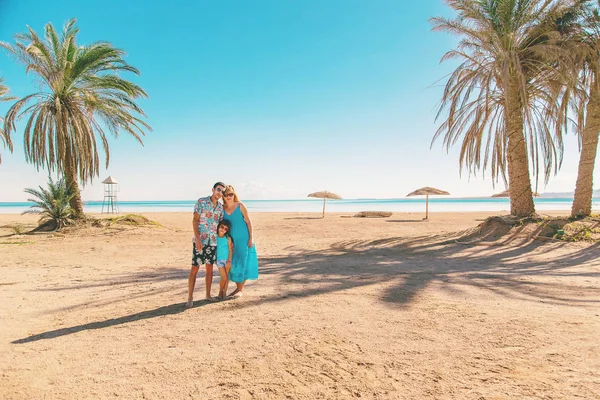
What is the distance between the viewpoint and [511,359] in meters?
2.81

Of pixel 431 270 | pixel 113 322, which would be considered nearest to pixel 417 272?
pixel 431 270

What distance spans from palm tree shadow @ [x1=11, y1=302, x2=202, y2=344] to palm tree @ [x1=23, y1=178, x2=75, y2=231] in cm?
1172

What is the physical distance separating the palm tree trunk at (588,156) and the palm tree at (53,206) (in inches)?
743

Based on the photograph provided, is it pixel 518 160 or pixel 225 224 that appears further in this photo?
pixel 518 160

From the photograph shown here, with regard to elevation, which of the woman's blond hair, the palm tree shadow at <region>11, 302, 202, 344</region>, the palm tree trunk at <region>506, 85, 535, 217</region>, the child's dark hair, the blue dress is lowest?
the palm tree shadow at <region>11, 302, 202, 344</region>

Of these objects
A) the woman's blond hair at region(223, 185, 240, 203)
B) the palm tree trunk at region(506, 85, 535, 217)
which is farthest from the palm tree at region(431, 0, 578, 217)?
the woman's blond hair at region(223, 185, 240, 203)

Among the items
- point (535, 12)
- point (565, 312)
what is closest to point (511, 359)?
point (565, 312)

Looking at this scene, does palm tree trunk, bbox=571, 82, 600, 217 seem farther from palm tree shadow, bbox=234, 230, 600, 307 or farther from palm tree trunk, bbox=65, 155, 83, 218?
palm tree trunk, bbox=65, 155, 83, 218

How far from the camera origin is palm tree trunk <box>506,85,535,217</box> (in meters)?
11.3

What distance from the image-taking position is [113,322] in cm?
388

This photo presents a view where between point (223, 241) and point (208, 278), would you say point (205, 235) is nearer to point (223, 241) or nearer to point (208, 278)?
point (223, 241)

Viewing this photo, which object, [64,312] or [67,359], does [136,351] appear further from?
[64,312]

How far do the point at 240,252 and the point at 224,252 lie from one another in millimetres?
253

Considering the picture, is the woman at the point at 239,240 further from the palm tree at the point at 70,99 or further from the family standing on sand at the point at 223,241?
the palm tree at the point at 70,99
